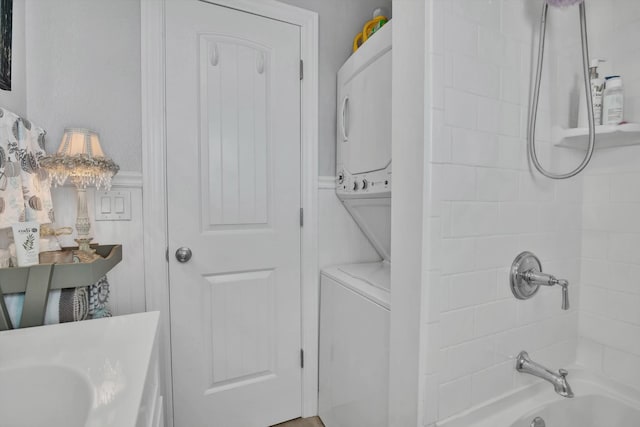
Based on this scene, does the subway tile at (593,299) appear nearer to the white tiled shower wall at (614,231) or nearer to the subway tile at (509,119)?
the white tiled shower wall at (614,231)

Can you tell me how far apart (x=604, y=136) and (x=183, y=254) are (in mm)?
1775

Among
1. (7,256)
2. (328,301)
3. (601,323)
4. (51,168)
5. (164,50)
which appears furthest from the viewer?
(328,301)

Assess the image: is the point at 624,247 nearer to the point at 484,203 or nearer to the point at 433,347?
the point at 484,203

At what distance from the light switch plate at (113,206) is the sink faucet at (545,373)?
168 cm

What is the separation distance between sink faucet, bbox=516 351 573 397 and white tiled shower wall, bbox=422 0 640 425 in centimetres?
3

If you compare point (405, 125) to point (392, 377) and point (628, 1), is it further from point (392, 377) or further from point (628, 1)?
point (628, 1)

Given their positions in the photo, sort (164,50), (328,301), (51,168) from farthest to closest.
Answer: (328,301)
(164,50)
(51,168)

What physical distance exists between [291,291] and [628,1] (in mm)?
1859

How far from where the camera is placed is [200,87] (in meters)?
1.54

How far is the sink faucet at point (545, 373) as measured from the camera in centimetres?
99

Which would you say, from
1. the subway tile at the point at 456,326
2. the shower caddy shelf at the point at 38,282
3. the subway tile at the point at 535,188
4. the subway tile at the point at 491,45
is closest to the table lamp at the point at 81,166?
the shower caddy shelf at the point at 38,282

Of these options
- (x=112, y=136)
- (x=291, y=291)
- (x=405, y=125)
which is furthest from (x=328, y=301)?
(x=112, y=136)

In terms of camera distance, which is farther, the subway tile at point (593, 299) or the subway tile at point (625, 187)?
the subway tile at point (593, 299)

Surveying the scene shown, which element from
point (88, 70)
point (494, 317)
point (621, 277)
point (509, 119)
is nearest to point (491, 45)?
point (509, 119)
